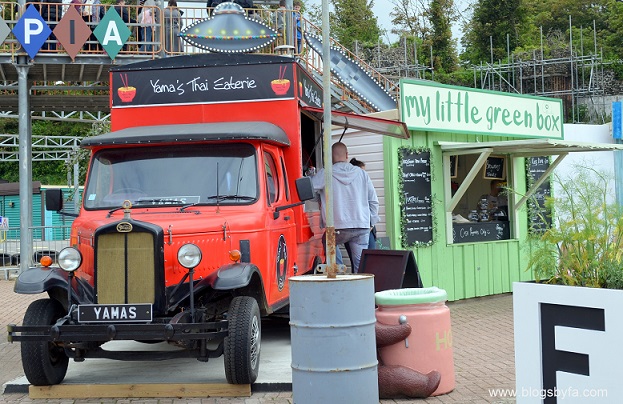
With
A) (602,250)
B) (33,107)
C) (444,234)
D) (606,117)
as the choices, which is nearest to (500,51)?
(606,117)

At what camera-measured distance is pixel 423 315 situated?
7.22 meters

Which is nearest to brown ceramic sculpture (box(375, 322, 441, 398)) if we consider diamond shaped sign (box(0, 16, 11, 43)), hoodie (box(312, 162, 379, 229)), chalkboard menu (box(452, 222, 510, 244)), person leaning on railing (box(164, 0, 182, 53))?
hoodie (box(312, 162, 379, 229))

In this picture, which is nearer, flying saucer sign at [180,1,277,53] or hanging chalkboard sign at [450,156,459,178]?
hanging chalkboard sign at [450,156,459,178]

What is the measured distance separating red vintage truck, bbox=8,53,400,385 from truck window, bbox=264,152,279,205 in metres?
0.03

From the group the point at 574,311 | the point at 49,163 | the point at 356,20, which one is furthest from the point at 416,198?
the point at 356,20

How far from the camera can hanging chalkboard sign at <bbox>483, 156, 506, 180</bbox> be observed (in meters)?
14.8

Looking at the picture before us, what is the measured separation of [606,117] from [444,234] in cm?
2509

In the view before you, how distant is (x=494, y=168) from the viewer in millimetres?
14867

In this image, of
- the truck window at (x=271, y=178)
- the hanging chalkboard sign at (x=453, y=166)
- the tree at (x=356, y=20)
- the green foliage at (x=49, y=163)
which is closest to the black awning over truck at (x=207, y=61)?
the truck window at (x=271, y=178)

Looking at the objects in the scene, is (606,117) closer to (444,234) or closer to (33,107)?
(33,107)

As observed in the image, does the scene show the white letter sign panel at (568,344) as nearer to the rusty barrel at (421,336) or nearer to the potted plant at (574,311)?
the potted plant at (574,311)

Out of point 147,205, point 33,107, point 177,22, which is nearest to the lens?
point 147,205

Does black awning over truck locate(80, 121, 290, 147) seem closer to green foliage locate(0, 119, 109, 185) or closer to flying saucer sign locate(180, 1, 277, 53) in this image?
flying saucer sign locate(180, 1, 277, 53)

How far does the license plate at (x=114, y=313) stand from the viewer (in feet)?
23.1
